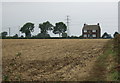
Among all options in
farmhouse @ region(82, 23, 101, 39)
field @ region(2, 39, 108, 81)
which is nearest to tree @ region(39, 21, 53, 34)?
farmhouse @ region(82, 23, 101, 39)

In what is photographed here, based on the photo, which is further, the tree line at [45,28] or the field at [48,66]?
the tree line at [45,28]

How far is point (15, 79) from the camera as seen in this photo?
1667 cm

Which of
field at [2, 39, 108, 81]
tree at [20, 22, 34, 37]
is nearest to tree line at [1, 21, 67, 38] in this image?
tree at [20, 22, 34, 37]

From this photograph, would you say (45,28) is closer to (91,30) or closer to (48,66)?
(91,30)

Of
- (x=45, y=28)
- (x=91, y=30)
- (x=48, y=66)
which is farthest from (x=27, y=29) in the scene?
(x=48, y=66)

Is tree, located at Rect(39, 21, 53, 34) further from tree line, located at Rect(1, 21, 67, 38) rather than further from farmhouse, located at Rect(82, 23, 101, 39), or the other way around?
farmhouse, located at Rect(82, 23, 101, 39)

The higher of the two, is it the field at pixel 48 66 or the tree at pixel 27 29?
the tree at pixel 27 29

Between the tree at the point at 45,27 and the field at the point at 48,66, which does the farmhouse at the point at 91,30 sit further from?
the field at the point at 48,66

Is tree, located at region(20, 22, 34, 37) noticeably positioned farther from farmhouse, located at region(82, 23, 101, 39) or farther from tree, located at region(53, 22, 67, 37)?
farmhouse, located at region(82, 23, 101, 39)

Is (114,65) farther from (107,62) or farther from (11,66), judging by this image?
(11,66)

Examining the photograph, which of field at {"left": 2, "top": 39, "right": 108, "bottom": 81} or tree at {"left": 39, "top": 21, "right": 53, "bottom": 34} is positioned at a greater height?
tree at {"left": 39, "top": 21, "right": 53, "bottom": 34}

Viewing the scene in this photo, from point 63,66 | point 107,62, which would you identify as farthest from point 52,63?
point 107,62

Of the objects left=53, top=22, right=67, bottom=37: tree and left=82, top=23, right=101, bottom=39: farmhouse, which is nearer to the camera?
left=53, top=22, right=67, bottom=37: tree

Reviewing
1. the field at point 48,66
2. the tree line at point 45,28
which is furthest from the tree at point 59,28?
the field at point 48,66
